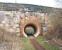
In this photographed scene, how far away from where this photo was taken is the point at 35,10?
8.97ft

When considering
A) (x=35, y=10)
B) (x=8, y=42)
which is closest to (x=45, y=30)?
(x=35, y=10)

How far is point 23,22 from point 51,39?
1.57ft

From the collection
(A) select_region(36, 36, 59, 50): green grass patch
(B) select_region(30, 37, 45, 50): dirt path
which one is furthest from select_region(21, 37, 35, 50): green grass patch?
(A) select_region(36, 36, 59, 50): green grass patch

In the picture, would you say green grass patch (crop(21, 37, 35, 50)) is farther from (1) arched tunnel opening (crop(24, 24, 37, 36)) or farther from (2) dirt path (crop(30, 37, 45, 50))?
(1) arched tunnel opening (crop(24, 24, 37, 36))

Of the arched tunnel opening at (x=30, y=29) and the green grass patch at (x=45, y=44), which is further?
the arched tunnel opening at (x=30, y=29)

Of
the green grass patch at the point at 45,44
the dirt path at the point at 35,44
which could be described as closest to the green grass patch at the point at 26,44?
the dirt path at the point at 35,44

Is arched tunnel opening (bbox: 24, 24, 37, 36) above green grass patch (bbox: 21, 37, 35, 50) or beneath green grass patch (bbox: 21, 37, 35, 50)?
above

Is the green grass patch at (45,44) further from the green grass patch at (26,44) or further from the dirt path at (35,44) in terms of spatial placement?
the green grass patch at (26,44)

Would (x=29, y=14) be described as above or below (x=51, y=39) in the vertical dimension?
above

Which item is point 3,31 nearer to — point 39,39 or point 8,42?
point 8,42

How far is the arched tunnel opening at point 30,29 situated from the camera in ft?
9.06

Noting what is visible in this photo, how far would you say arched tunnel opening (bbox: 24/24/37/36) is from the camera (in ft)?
9.06

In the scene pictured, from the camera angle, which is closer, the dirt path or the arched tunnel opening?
the dirt path

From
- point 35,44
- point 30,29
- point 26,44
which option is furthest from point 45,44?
point 30,29
